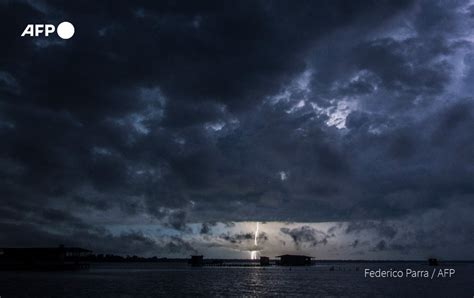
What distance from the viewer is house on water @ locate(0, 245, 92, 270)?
160375 mm


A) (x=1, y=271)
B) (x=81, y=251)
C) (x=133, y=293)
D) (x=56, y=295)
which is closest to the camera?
(x=56, y=295)

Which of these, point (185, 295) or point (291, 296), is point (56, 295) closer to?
point (185, 295)

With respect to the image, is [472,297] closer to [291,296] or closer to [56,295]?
[291,296]

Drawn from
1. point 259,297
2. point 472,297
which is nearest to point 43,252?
point 259,297

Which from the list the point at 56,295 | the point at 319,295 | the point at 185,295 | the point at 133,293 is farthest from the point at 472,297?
the point at 56,295

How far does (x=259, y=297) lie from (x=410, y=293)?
27.6 meters

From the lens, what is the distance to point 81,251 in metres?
176

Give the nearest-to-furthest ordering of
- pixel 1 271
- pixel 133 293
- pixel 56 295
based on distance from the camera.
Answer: pixel 56 295
pixel 133 293
pixel 1 271

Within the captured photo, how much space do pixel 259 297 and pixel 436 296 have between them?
1117 inches

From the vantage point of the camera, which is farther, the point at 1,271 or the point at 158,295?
the point at 1,271

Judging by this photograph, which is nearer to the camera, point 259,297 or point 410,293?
point 259,297

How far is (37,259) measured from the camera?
16450 cm

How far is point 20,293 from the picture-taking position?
252 feet

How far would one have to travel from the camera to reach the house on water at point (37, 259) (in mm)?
160375
